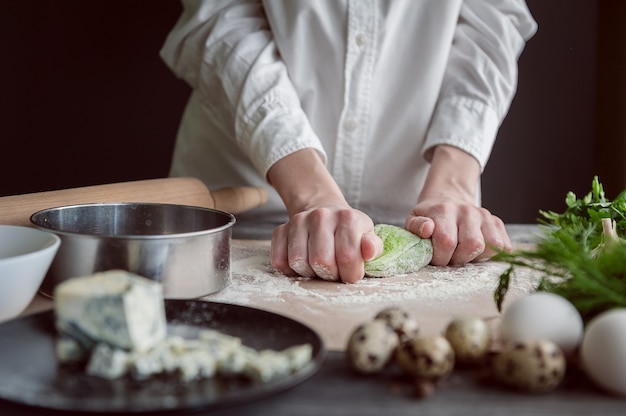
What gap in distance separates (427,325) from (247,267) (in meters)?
0.38

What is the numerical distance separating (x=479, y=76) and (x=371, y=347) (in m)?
0.99

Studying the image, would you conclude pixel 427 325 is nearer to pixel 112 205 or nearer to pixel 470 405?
pixel 470 405


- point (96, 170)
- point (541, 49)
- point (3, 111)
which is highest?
point (541, 49)

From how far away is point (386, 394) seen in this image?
0.68m

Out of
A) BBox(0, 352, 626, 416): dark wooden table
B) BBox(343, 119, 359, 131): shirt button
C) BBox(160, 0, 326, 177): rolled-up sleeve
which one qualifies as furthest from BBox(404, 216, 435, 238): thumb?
BBox(0, 352, 626, 416): dark wooden table

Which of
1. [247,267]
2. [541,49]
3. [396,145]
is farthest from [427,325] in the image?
[541,49]

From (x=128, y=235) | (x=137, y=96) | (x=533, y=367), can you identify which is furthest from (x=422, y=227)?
(x=137, y=96)

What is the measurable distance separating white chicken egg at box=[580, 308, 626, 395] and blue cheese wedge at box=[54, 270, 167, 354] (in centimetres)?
40

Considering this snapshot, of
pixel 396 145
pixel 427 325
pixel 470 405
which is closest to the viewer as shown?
pixel 470 405

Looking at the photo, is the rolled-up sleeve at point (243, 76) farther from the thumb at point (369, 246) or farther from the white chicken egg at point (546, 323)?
the white chicken egg at point (546, 323)

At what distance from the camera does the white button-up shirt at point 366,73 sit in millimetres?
1526

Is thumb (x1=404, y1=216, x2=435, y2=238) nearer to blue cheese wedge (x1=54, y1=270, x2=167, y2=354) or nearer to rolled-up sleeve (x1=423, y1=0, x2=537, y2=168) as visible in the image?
rolled-up sleeve (x1=423, y1=0, x2=537, y2=168)

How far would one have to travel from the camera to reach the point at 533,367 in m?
0.68

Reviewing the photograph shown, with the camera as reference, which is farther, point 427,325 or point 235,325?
point 427,325
